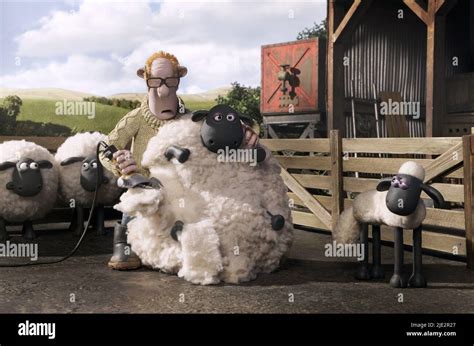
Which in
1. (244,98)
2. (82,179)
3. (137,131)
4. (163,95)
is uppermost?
(244,98)

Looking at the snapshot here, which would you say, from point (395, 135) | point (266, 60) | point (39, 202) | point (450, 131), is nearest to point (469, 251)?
point (39, 202)

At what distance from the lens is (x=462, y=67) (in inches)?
545

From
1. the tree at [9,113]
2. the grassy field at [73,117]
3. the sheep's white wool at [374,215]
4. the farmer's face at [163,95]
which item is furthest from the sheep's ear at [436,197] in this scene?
the tree at [9,113]

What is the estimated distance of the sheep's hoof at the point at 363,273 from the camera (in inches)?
195

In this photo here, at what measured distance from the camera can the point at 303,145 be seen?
7.55m

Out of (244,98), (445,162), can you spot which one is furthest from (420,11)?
(244,98)

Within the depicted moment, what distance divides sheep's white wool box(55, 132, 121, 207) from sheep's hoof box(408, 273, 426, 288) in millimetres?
4073

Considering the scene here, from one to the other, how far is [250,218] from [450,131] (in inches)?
322

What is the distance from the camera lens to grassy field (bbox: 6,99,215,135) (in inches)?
861

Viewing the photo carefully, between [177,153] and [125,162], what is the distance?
1.56 feet

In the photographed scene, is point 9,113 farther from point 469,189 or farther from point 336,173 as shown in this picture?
point 469,189

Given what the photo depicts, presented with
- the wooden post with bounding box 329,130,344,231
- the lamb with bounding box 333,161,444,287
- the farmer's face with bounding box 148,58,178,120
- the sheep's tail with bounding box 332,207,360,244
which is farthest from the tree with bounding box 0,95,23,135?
the lamb with bounding box 333,161,444,287
